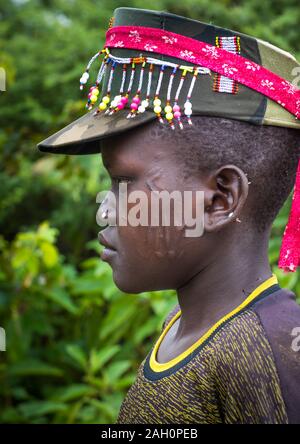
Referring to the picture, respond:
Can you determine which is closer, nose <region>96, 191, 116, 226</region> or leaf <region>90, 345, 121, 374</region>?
nose <region>96, 191, 116, 226</region>

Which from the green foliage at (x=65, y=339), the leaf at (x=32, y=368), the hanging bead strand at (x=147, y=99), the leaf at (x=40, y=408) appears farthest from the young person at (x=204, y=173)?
the leaf at (x=32, y=368)

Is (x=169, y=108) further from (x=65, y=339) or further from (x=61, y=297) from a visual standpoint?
(x=65, y=339)

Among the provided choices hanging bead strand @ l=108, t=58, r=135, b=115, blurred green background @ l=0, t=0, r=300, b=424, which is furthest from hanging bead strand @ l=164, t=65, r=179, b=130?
blurred green background @ l=0, t=0, r=300, b=424

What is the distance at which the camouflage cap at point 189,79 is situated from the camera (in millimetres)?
1589

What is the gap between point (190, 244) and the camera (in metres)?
1.65

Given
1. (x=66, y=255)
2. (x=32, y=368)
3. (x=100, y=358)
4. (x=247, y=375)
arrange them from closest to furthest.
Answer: (x=247, y=375) → (x=100, y=358) → (x=32, y=368) → (x=66, y=255)

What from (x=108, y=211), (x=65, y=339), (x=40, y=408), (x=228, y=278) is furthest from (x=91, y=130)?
(x=65, y=339)

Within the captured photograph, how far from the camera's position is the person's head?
62.7 inches

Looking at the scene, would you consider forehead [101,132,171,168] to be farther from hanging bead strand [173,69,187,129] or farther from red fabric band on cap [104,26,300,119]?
red fabric band on cap [104,26,300,119]

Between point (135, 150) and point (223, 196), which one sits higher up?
point (135, 150)

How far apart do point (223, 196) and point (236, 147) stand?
0.12m

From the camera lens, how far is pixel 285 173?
5.48ft

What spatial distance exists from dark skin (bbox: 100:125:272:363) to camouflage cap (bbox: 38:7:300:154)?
0.07m
